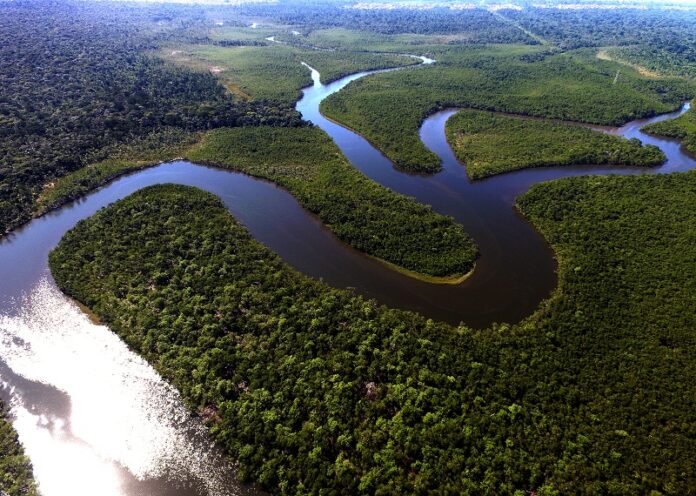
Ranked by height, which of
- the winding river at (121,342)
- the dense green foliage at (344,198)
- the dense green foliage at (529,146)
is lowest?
the winding river at (121,342)

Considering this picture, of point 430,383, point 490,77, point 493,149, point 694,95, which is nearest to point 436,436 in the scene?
point 430,383

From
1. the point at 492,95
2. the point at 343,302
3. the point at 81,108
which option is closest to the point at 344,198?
the point at 343,302

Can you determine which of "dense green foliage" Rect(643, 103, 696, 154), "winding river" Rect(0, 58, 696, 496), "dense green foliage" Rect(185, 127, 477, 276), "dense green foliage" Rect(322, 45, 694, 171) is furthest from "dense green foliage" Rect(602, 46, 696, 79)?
"dense green foliage" Rect(185, 127, 477, 276)

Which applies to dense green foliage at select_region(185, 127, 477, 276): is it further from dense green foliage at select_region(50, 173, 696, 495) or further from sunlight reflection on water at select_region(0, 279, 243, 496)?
sunlight reflection on water at select_region(0, 279, 243, 496)

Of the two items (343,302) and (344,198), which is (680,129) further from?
(343,302)

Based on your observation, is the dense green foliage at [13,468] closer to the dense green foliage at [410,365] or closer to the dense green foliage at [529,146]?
the dense green foliage at [410,365]

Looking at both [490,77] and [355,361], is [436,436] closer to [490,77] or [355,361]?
[355,361]

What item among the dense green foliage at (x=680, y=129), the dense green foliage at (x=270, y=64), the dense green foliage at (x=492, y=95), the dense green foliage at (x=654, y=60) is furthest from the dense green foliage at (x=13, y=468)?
the dense green foliage at (x=654, y=60)
